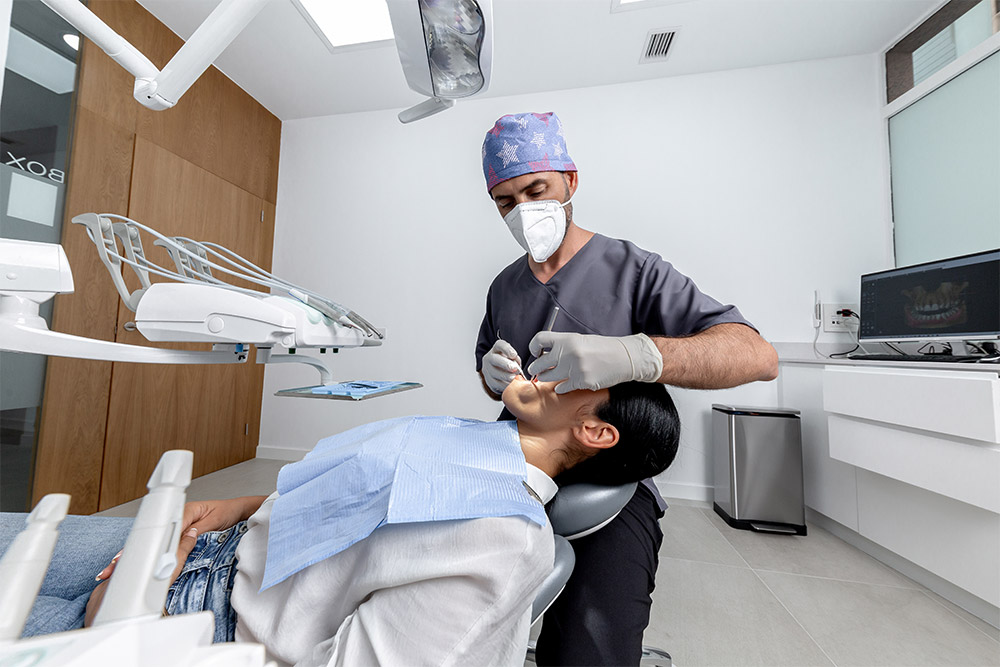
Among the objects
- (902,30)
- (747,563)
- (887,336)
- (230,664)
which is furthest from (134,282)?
(902,30)

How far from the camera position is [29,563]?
1.12ft

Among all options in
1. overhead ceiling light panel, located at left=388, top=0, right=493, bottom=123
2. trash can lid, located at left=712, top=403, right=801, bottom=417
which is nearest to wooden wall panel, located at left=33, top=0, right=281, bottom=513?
overhead ceiling light panel, located at left=388, top=0, right=493, bottom=123

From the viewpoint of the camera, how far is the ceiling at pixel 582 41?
2152 mm

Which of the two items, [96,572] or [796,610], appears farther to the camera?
[796,610]

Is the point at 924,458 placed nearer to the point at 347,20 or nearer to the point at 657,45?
the point at 657,45

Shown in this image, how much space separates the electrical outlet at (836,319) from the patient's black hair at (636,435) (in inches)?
82.9

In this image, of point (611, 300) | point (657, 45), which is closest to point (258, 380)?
point (611, 300)

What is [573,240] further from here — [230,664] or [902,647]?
[902,647]

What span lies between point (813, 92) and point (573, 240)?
7.50 ft

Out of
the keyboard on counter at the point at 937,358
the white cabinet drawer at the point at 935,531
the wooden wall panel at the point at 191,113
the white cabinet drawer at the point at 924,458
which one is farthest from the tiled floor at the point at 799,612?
the wooden wall panel at the point at 191,113

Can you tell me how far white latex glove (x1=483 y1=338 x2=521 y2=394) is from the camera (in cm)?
102

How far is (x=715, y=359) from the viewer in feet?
2.90

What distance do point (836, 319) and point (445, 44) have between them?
2.61m

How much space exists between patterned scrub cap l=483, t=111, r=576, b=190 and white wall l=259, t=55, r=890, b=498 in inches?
60.8
